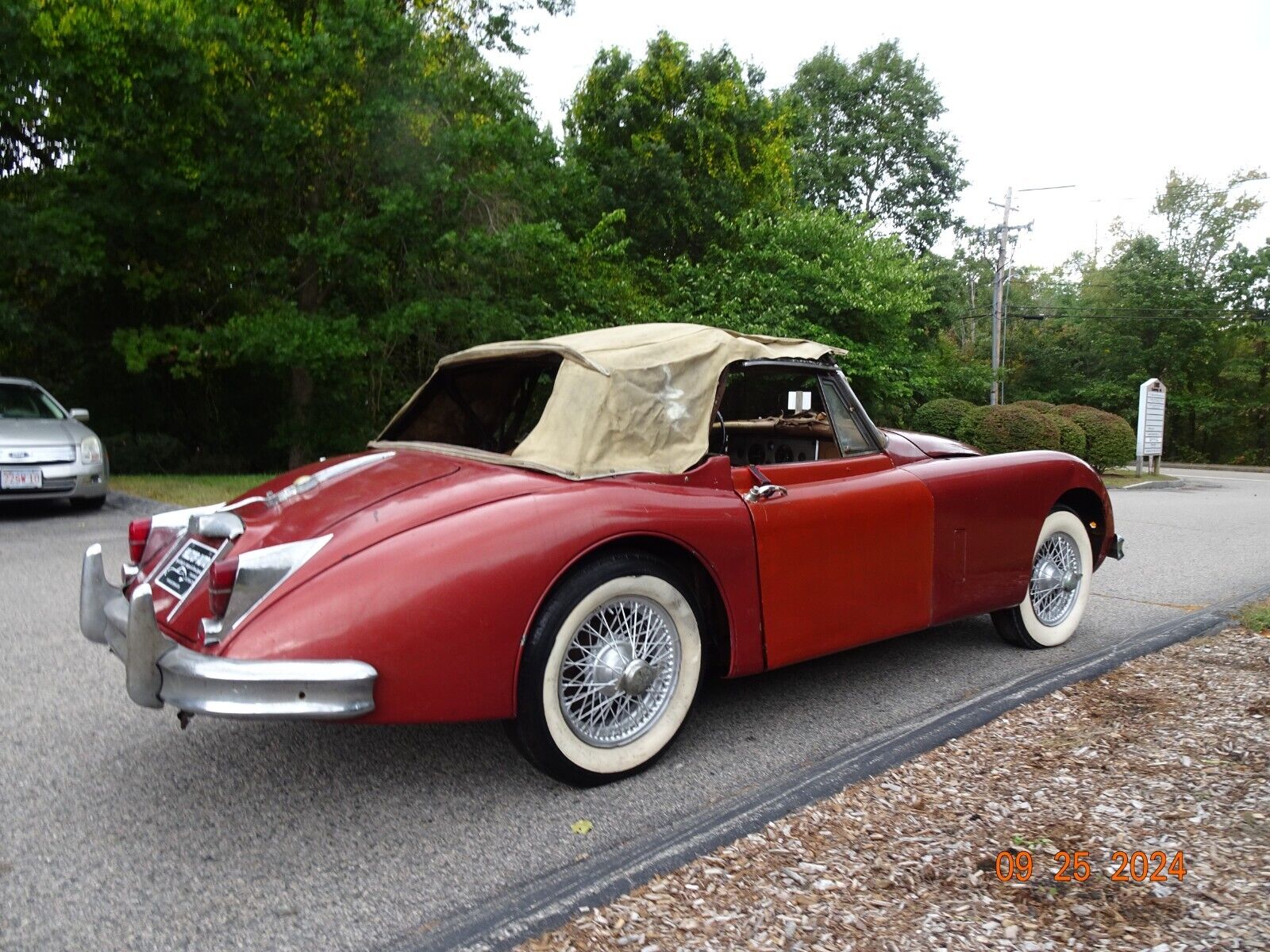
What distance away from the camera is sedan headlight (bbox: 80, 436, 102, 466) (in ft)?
31.4

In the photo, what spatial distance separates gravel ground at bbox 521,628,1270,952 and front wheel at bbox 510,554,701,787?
23.1 inches

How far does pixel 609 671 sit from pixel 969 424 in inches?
769

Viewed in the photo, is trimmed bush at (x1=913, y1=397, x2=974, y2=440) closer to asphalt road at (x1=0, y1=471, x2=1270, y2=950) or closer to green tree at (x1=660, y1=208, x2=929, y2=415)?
green tree at (x1=660, y1=208, x2=929, y2=415)

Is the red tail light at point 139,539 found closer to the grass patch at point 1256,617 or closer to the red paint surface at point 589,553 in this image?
the red paint surface at point 589,553

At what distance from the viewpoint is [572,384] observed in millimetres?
3418

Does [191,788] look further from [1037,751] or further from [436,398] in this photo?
[1037,751]

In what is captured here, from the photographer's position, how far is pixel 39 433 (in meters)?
9.38

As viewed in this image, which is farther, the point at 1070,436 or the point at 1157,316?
the point at 1157,316

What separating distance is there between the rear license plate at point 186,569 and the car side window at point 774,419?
6.48 feet

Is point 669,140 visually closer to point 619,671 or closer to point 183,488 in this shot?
point 183,488

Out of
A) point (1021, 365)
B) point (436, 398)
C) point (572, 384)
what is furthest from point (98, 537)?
point (1021, 365)

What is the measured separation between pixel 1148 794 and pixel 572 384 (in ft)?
7.74
